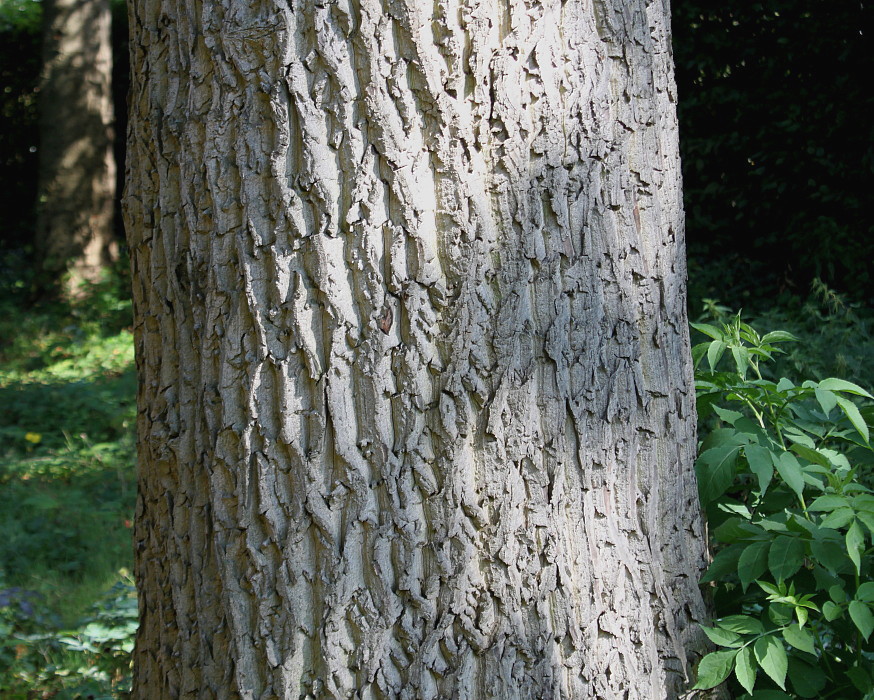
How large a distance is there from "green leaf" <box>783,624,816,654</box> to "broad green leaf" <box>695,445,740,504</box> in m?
0.31

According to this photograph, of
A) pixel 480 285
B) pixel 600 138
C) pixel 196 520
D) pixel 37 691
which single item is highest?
pixel 600 138

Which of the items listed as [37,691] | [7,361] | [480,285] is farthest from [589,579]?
[7,361]

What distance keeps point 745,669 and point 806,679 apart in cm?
21

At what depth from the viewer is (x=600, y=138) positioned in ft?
5.33

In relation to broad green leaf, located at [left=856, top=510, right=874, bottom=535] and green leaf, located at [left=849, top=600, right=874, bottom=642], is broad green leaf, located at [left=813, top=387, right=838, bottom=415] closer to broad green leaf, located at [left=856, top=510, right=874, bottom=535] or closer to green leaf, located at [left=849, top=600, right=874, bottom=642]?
broad green leaf, located at [left=856, top=510, right=874, bottom=535]

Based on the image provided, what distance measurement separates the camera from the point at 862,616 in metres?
1.52

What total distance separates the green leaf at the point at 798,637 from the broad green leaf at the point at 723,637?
3.8 inches

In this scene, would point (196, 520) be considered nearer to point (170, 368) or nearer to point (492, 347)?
point (170, 368)

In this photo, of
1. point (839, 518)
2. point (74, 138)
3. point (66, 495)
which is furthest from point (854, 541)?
point (74, 138)

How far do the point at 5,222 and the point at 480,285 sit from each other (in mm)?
12421

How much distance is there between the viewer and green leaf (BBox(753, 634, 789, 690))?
5.05 feet

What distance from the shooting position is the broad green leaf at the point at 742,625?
1.63 meters

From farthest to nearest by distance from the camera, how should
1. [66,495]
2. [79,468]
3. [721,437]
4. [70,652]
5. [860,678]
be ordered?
1. [79,468]
2. [66,495]
3. [70,652]
4. [721,437]
5. [860,678]

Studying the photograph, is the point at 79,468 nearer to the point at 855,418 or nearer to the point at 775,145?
the point at 855,418
